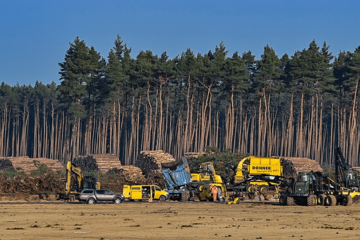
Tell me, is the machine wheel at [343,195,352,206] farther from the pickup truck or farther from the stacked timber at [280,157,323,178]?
the stacked timber at [280,157,323,178]

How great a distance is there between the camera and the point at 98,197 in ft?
175

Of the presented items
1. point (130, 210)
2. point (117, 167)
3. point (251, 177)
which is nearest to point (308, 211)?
point (130, 210)

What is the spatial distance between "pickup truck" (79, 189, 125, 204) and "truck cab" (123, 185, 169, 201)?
385 cm

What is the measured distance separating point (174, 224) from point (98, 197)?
20785 millimetres

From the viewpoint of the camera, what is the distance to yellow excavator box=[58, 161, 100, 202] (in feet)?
185

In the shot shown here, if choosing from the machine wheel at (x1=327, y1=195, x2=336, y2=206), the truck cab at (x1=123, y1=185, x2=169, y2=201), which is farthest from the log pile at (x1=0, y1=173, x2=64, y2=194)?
the machine wheel at (x1=327, y1=195, x2=336, y2=206)

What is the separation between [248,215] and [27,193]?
26585 millimetres

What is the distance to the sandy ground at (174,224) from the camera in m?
28.2

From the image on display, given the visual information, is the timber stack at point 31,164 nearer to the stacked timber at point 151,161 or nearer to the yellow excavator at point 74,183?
the stacked timber at point 151,161

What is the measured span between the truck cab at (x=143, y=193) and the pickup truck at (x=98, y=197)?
385cm

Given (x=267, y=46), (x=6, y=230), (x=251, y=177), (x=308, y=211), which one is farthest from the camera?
(x=267, y=46)

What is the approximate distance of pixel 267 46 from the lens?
115 m

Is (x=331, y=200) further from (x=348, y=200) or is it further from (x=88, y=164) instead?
(x=88, y=164)

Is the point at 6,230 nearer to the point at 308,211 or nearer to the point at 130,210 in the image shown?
the point at 130,210
